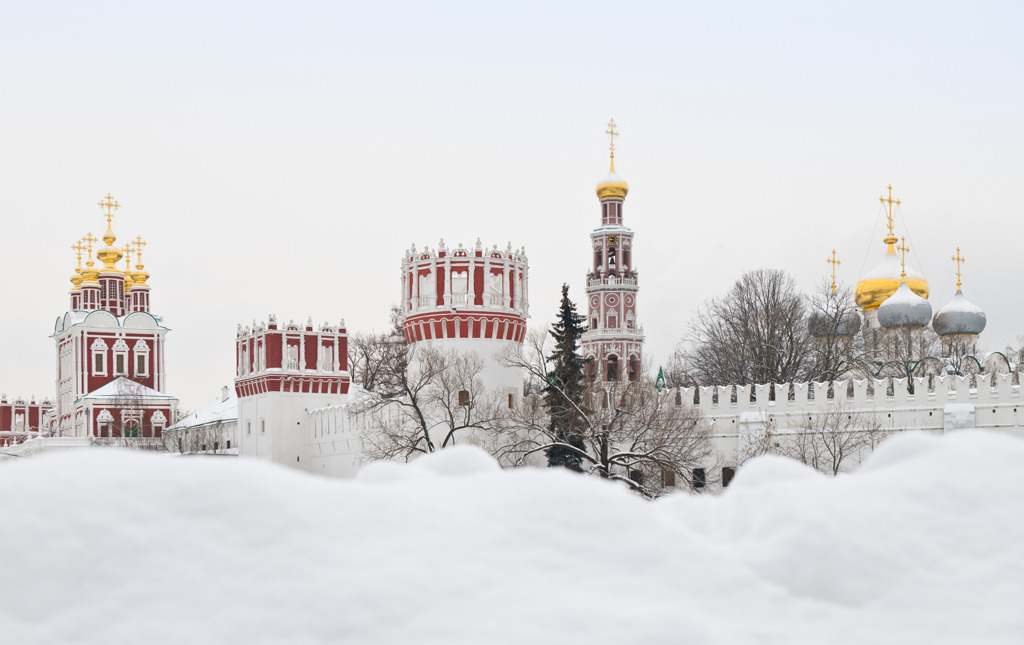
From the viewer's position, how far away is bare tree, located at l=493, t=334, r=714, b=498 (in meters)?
30.8

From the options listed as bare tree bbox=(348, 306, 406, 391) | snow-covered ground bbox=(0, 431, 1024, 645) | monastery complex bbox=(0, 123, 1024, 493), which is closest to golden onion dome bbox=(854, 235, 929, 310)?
monastery complex bbox=(0, 123, 1024, 493)

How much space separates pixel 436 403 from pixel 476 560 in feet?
97.9

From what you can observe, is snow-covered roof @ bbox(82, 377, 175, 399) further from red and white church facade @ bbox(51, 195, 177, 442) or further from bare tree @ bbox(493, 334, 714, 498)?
bare tree @ bbox(493, 334, 714, 498)

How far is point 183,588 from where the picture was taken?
6.11 metres

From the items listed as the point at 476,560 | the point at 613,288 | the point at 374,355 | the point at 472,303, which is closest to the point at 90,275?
the point at 374,355

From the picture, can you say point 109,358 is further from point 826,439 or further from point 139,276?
point 826,439

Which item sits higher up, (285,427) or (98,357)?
(98,357)

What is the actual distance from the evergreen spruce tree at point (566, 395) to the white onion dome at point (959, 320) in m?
26.4

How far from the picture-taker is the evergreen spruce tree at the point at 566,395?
107ft

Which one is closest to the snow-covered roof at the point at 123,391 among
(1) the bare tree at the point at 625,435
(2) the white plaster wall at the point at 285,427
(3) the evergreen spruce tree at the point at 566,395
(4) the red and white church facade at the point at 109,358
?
(4) the red and white church facade at the point at 109,358

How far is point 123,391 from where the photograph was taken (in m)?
63.2

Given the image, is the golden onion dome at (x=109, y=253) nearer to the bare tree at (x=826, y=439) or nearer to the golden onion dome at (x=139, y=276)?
the golden onion dome at (x=139, y=276)

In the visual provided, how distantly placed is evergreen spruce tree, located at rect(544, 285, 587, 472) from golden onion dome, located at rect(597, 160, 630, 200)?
1219 inches

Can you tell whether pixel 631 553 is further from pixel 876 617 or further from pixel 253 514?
pixel 253 514
